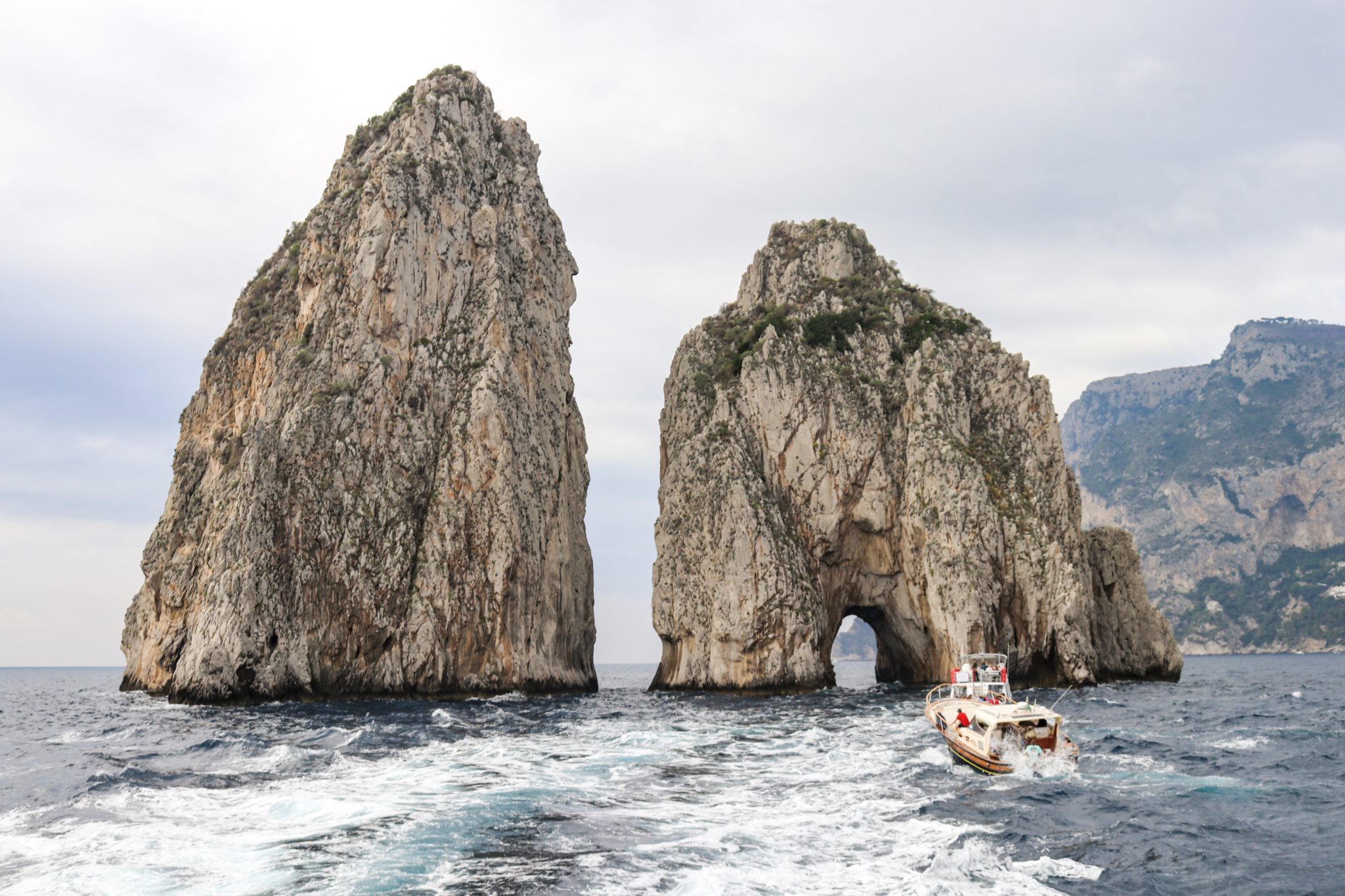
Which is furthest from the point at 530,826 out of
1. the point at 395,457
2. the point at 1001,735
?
the point at 395,457

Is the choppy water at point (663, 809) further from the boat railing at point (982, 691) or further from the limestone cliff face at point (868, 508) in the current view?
the limestone cliff face at point (868, 508)

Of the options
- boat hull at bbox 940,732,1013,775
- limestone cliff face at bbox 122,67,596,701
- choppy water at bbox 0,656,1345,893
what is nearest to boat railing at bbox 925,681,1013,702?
choppy water at bbox 0,656,1345,893

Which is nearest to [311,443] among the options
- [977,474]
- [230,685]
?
[230,685]

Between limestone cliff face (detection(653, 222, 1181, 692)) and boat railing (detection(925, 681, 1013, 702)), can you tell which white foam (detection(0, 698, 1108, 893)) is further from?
limestone cliff face (detection(653, 222, 1181, 692))

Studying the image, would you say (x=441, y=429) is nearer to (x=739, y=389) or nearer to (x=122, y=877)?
(x=739, y=389)

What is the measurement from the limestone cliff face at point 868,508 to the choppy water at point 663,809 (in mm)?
21477

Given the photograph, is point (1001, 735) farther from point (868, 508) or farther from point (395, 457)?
point (395, 457)

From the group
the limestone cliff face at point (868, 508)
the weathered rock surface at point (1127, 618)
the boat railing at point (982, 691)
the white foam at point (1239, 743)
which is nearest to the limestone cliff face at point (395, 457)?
the limestone cliff face at point (868, 508)

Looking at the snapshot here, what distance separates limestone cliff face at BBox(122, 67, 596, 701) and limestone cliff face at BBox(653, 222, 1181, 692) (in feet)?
39.7

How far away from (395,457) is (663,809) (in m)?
47.3

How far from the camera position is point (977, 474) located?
6588 cm

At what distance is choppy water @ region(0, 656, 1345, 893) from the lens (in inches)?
679

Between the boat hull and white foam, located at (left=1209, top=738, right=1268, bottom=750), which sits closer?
the boat hull

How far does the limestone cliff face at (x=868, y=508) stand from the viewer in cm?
6372
